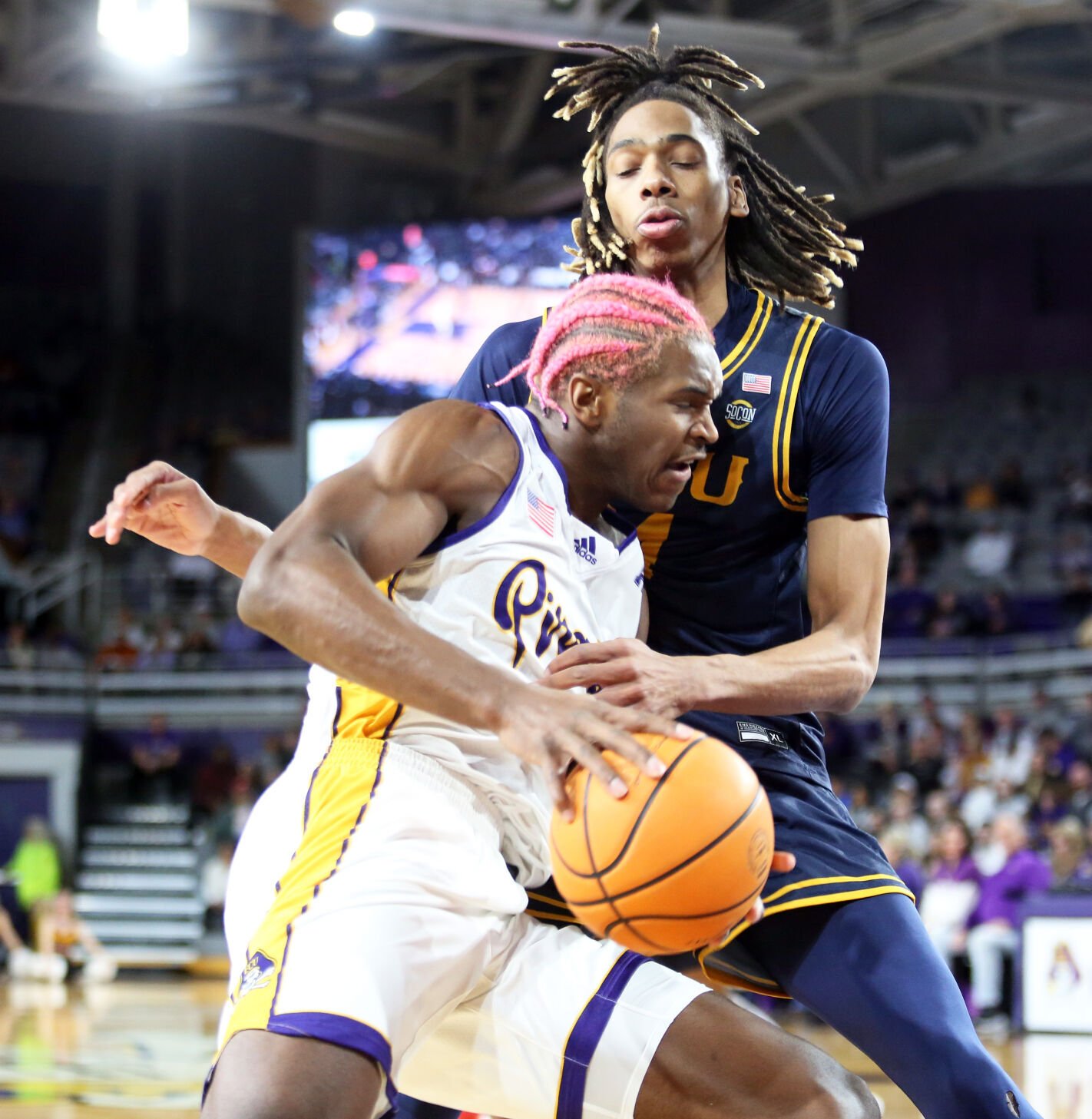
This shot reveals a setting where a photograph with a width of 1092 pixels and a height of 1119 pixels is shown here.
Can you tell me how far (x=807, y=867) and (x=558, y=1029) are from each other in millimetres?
673

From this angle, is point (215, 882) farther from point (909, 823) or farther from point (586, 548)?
point (586, 548)

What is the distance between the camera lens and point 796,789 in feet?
10.3

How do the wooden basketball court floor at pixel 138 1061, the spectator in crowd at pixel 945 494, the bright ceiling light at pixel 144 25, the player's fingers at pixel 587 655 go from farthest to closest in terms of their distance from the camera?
the spectator in crowd at pixel 945 494, the bright ceiling light at pixel 144 25, the wooden basketball court floor at pixel 138 1061, the player's fingers at pixel 587 655

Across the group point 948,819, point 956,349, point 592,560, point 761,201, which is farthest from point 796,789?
point 956,349

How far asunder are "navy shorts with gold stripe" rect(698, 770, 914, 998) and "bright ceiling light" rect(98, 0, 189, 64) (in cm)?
754

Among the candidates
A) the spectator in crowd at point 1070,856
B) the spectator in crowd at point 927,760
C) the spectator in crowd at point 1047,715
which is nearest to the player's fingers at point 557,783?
the spectator in crowd at point 1070,856

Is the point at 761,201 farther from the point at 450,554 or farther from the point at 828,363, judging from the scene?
the point at 450,554

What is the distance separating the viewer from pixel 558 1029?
259 centimetres

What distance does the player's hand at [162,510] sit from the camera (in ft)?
9.93

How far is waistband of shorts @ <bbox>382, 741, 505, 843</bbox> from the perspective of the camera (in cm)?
258

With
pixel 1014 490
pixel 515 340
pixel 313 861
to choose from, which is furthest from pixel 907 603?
pixel 313 861

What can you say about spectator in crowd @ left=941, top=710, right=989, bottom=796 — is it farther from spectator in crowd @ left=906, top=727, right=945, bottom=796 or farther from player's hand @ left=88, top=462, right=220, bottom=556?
player's hand @ left=88, top=462, right=220, bottom=556

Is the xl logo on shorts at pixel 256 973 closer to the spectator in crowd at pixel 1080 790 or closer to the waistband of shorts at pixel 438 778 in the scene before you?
the waistband of shorts at pixel 438 778

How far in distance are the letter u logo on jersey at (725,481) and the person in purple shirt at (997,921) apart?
748cm
